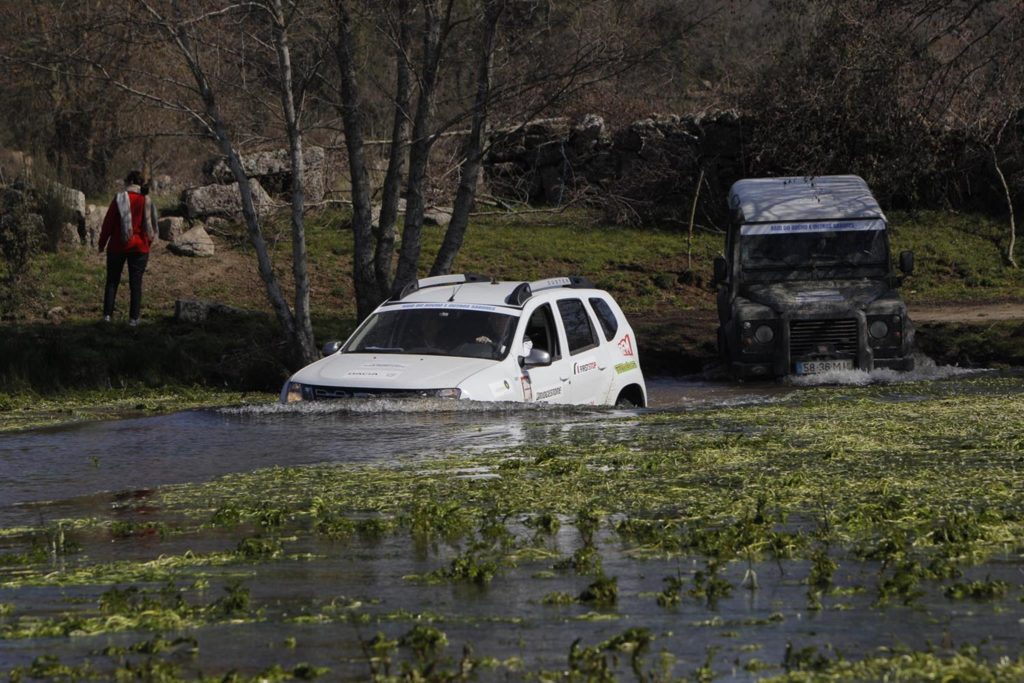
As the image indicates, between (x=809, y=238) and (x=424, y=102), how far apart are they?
17.0 ft

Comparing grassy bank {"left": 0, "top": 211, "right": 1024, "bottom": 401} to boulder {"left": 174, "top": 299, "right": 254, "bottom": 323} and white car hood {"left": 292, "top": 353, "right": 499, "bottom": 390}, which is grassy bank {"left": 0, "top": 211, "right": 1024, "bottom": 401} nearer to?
boulder {"left": 174, "top": 299, "right": 254, "bottom": 323}

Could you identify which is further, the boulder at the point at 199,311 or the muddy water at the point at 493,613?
the boulder at the point at 199,311

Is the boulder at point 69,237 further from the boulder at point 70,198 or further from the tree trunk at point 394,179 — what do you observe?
the tree trunk at point 394,179

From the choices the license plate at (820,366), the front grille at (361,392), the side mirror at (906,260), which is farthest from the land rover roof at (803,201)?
the front grille at (361,392)

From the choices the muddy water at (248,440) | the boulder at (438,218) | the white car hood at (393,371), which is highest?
the boulder at (438,218)

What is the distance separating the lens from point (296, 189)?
63.2 feet

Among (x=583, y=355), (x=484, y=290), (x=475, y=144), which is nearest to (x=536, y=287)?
(x=484, y=290)

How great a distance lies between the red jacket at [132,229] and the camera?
21.2 m

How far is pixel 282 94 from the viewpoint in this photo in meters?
18.8

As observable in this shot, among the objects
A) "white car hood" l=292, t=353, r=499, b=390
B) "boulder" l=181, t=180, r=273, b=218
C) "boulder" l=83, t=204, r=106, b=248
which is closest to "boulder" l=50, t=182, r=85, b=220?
"boulder" l=83, t=204, r=106, b=248

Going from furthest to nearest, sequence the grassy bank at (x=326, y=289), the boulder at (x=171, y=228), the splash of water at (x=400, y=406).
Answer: the boulder at (x=171, y=228)
the grassy bank at (x=326, y=289)
the splash of water at (x=400, y=406)

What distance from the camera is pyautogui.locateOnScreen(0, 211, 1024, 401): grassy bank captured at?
19.7 meters

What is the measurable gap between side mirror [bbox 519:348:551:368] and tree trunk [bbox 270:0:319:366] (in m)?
6.32

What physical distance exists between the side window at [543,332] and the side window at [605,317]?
31.9 inches
